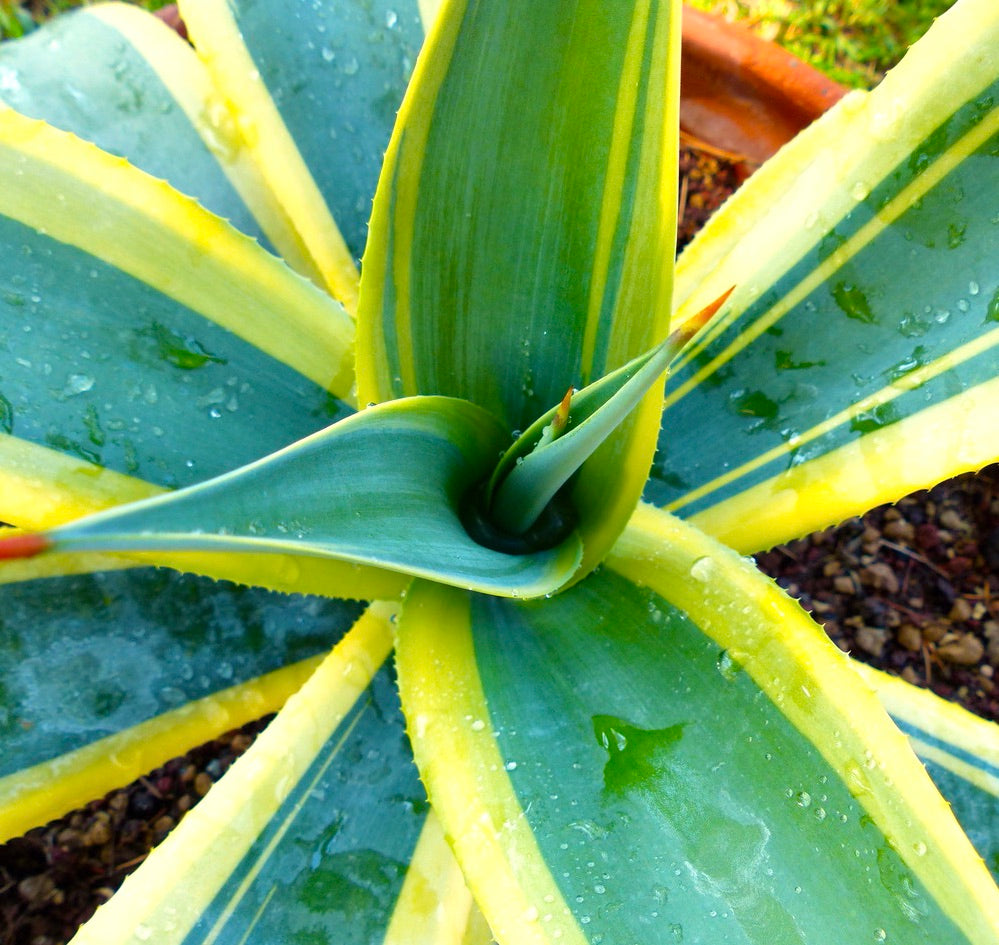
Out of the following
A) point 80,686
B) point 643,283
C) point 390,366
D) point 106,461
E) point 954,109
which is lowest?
point 80,686

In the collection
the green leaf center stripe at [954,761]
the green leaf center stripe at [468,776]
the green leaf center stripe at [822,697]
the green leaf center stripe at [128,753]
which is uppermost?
the green leaf center stripe at [822,697]

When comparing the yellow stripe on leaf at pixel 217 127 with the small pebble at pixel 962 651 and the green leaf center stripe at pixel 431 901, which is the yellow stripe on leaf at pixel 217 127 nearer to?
the green leaf center stripe at pixel 431 901

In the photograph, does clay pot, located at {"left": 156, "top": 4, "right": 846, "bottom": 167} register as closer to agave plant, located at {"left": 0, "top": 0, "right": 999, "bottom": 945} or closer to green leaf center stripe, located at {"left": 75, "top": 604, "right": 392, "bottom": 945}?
agave plant, located at {"left": 0, "top": 0, "right": 999, "bottom": 945}

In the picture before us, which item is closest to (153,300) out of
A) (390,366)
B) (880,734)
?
(390,366)

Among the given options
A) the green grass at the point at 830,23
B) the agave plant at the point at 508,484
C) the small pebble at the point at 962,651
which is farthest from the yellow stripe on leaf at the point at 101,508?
the green grass at the point at 830,23

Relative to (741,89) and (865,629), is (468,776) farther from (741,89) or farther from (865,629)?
(741,89)

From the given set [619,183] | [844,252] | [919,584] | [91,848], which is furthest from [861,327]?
[91,848]

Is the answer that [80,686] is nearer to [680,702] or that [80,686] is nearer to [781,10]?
[680,702]
